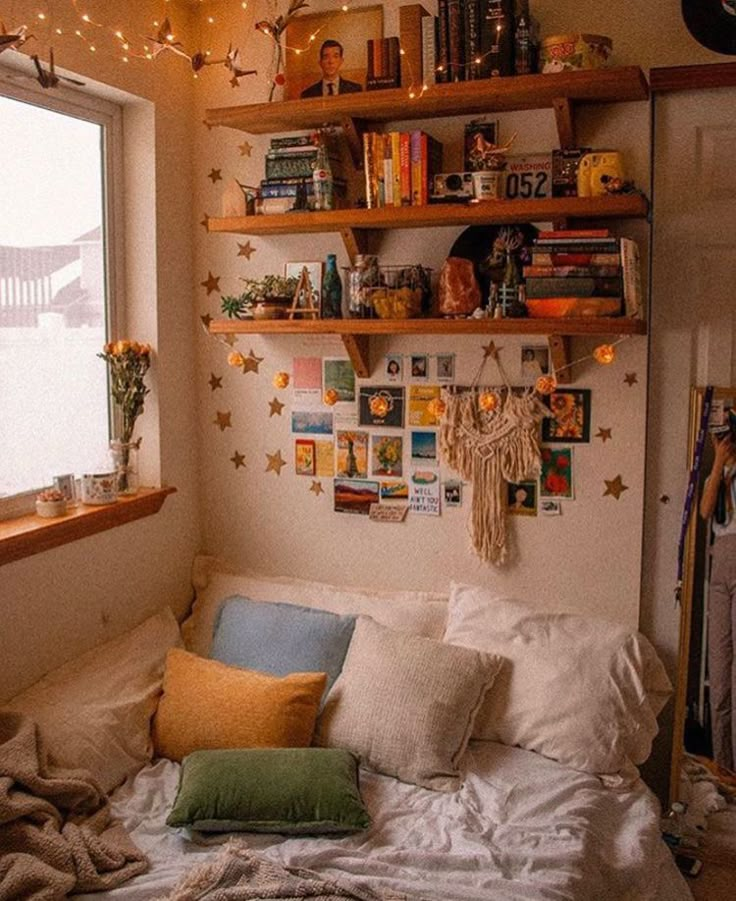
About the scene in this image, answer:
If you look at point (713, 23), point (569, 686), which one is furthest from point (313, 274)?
point (569, 686)

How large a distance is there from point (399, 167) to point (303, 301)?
49 cm

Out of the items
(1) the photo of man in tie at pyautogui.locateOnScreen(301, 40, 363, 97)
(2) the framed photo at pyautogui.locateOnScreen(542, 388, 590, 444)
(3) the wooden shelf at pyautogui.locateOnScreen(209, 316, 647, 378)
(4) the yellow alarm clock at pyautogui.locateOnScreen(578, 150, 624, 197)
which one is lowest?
(2) the framed photo at pyautogui.locateOnScreen(542, 388, 590, 444)

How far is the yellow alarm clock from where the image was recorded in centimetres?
253

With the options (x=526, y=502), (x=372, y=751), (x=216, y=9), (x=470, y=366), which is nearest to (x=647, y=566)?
(x=526, y=502)

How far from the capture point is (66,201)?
2.79 m

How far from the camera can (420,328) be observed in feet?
8.78

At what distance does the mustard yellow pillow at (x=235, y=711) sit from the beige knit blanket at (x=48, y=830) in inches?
11.7

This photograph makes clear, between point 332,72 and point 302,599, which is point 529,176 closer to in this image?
point 332,72

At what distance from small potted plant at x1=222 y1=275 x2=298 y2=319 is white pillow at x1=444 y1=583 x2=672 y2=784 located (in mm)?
1037

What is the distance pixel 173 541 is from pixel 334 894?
57.1 inches

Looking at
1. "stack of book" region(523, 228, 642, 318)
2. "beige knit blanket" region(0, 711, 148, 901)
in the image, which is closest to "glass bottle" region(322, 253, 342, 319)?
"stack of book" region(523, 228, 642, 318)

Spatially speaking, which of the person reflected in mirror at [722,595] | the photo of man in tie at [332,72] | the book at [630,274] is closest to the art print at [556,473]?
the person reflected in mirror at [722,595]

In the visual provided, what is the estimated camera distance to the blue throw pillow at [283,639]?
273cm

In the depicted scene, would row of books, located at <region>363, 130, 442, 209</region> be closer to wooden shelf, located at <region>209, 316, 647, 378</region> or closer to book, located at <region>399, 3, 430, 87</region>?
book, located at <region>399, 3, 430, 87</region>
